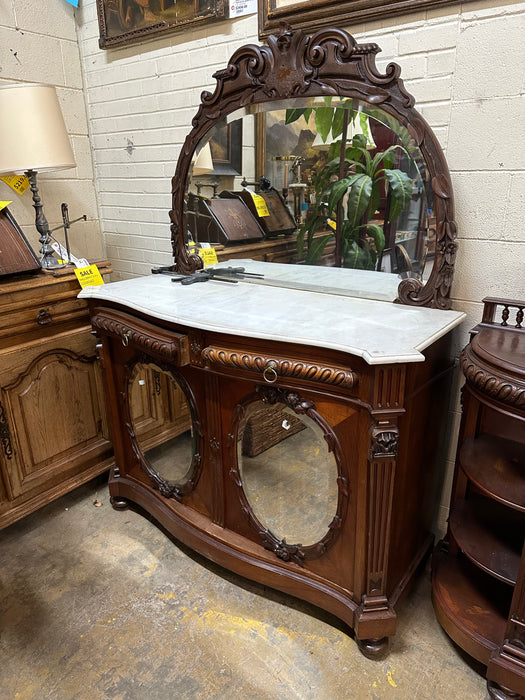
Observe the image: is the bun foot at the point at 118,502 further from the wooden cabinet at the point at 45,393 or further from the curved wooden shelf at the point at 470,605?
the curved wooden shelf at the point at 470,605

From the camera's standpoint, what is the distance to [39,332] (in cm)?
181

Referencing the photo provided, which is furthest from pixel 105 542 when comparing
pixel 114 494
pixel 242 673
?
pixel 242 673

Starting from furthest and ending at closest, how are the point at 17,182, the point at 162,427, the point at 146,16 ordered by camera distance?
the point at 17,182, the point at 146,16, the point at 162,427

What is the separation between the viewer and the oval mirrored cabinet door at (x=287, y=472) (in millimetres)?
1316

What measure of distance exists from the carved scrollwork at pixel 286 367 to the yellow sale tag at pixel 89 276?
0.80 metres

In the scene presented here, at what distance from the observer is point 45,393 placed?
1.87 m

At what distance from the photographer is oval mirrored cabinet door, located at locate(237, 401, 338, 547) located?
1.32 m

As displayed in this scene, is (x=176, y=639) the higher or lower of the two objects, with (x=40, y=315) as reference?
lower

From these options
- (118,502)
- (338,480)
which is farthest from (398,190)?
(118,502)

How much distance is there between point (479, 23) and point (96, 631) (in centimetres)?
212

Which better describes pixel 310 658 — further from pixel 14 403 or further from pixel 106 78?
pixel 106 78

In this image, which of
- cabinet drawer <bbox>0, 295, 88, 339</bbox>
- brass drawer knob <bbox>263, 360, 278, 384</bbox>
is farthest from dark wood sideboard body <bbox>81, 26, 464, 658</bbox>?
cabinet drawer <bbox>0, 295, 88, 339</bbox>

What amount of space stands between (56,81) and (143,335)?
153 centimetres

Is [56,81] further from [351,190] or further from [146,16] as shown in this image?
[351,190]
